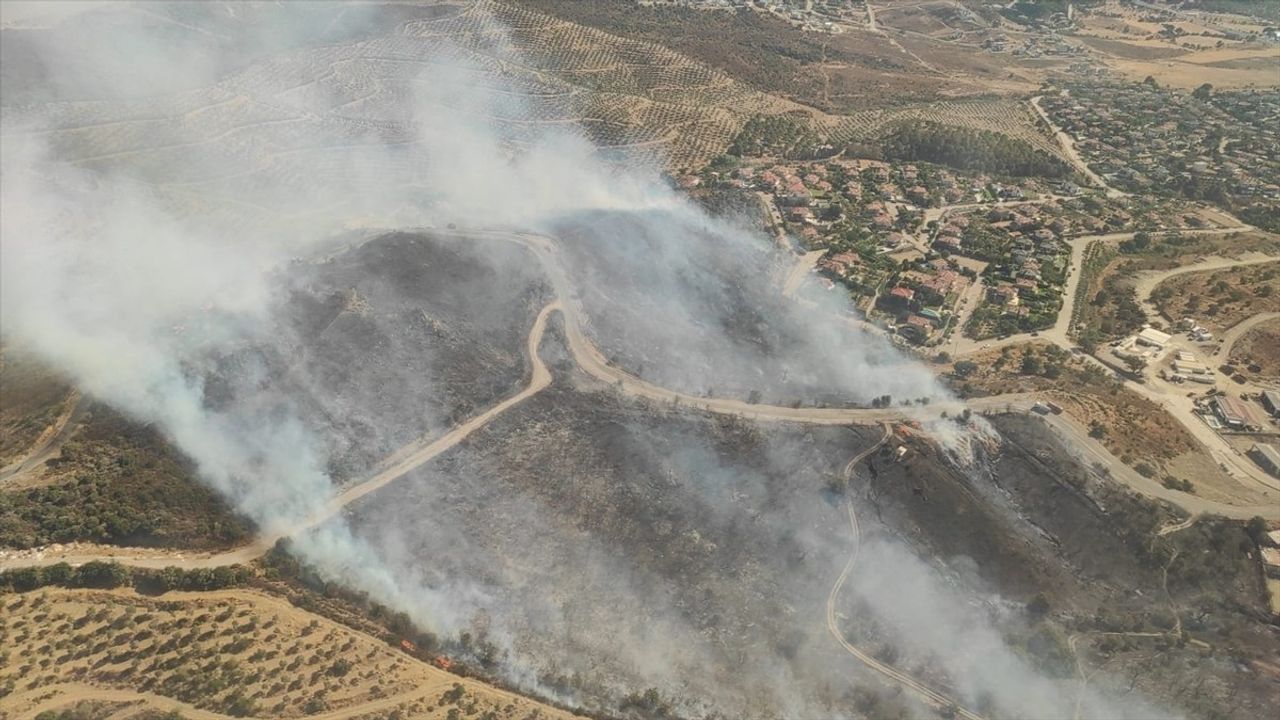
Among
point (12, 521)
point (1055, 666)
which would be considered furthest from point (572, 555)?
point (12, 521)

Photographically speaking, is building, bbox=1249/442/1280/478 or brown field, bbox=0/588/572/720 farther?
building, bbox=1249/442/1280/478

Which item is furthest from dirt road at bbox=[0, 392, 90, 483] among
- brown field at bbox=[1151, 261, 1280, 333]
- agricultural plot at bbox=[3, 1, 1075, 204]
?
brown field at bbox=[1151, 261, 1280, 333]

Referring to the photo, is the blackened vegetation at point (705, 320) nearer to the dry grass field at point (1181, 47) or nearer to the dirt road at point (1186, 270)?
the dirt road at point (1186, 270)

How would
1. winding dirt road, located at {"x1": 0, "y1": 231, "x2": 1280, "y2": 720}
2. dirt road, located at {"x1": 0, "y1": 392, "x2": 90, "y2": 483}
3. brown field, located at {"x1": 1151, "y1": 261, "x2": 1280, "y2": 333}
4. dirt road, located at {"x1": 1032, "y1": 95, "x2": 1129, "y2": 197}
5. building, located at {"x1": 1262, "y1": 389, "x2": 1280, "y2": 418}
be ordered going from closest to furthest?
winding dirt road, located at {"x1": 0, "y1": 231, "x2": 1280, "y2": 720} < dirt road, located at {"x1": 0, "y1": 392, "x2": 90, "y2": 483} < building, located at {"x1": 1262, "y1": 389, "x2": 1280, "y2": 418} < brown field, located at {"x1": 1151, "y1": 261, "x2": 1280, "y2": 333} < dirt road, located at {"x1": 1032, "y1": 95, "x2": 1129, "y2": 197}

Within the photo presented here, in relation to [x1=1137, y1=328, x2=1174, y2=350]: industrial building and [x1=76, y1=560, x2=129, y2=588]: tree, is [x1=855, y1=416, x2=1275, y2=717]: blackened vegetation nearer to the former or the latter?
[x1=1137, y1=328, x2=1174, y2=350]: industrial building

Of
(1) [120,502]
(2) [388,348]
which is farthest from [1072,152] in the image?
(1) [120,502]

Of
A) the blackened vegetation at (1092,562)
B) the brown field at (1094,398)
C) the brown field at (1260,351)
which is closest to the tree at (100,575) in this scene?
the blackened vegetation at (1092,562)

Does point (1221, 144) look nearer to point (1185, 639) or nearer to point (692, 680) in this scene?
point (1185, 639)
